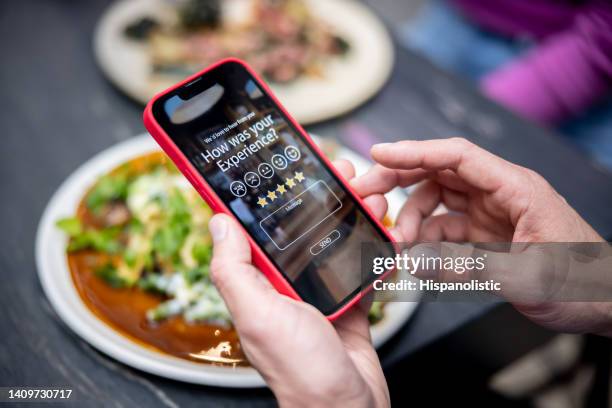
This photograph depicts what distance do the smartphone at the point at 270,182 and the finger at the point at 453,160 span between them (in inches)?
2.8

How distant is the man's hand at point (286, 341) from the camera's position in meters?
0.52

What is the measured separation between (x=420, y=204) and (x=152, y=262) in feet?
1.34

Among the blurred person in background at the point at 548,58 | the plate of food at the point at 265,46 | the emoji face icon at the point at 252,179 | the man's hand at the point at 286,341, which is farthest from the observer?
the blurred person in background at the point at 548,58

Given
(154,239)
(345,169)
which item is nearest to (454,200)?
(345,169)

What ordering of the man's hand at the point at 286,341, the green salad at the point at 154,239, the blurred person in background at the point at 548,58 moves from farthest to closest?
the blurred person in background at the point at 548,58 → the green salad at the point at 154,239 → the man's hand at the point at 286,341

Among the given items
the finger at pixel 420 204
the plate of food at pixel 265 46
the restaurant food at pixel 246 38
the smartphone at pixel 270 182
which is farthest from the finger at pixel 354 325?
the restaurant food at pixel 246 38

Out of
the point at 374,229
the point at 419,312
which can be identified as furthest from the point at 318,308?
the point at 419,312

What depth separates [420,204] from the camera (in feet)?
2.49

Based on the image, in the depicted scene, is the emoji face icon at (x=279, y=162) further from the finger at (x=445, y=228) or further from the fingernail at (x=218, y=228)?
the finger at (x=445, y=228)

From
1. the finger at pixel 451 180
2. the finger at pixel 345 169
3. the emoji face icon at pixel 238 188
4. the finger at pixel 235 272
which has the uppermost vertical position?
the emoji face icon at pixel 238 188

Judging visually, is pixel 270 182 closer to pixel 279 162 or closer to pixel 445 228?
pixel 279 162

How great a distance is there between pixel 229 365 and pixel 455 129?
0.68m

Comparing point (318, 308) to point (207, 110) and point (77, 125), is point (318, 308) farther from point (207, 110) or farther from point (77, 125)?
point (77, 125)

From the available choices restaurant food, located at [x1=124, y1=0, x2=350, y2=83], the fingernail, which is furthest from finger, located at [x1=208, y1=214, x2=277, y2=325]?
restaurant food, located at [x1=124, y1=0, x2=350, y2=83]
